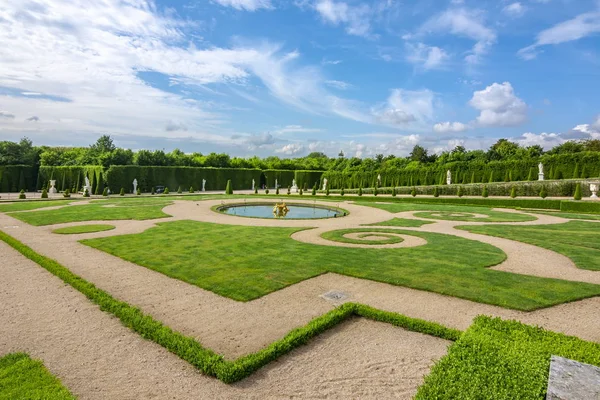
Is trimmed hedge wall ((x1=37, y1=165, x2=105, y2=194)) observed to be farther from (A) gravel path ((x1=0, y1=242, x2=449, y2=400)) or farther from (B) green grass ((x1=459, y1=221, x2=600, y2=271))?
(B) green grass ((x1=459, y1=221, x2=600, y2=271))

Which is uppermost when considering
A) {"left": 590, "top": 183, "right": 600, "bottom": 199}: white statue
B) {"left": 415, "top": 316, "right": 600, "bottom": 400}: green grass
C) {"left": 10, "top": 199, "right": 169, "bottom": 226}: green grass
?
{"left": 590, "top": 183, "right": 600, "bottom": 199}: white statue

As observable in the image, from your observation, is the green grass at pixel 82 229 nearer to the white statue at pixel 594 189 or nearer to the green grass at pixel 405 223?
the green grass at pixel 405 223

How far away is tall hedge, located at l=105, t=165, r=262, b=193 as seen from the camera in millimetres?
42031

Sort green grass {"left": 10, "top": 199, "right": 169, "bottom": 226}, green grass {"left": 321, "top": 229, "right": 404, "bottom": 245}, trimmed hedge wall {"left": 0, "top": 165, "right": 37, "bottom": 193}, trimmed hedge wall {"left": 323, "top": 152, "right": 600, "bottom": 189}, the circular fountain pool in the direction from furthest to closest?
trimmed hedge wall {"left": 0, "top": 165, "right": 37, "bottom": 193}
trimmed hedge wall {"left": 323, "top": 152, "right": 600, "bottom": 189}
the circular fountain pool
green grass {"left": 10, "top": 199, "right": 169, "bottom": 226}
green grass {"left": 321, "top": 229, "right": 404, "bottom": 245}

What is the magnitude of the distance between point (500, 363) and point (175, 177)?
158 feet

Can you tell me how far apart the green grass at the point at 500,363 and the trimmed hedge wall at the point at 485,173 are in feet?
138

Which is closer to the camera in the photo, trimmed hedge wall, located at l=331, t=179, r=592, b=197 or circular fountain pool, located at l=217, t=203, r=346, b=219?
circular fountain pool, located at l=217, t=203, r=346, b=219

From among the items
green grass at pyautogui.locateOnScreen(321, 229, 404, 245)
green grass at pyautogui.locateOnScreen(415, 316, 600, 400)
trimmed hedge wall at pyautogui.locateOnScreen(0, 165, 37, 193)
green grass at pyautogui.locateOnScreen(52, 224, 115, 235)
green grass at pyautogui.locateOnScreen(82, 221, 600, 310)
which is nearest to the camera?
green grass at pyautogui.locateOnScreen(415, 316, 600, 400)

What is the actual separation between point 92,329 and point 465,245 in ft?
39.3

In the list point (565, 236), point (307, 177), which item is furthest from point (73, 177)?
point (565, 236)

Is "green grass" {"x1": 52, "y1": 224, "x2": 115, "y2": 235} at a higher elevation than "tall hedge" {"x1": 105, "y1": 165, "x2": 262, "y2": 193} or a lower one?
lower

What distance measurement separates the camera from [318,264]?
33.2 feet

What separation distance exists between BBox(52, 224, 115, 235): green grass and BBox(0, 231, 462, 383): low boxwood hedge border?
8.55 m

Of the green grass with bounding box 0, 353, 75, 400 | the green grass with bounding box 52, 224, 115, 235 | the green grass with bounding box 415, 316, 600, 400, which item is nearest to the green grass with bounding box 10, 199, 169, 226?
the green grass with bounding box 52, 224, 115, 235
